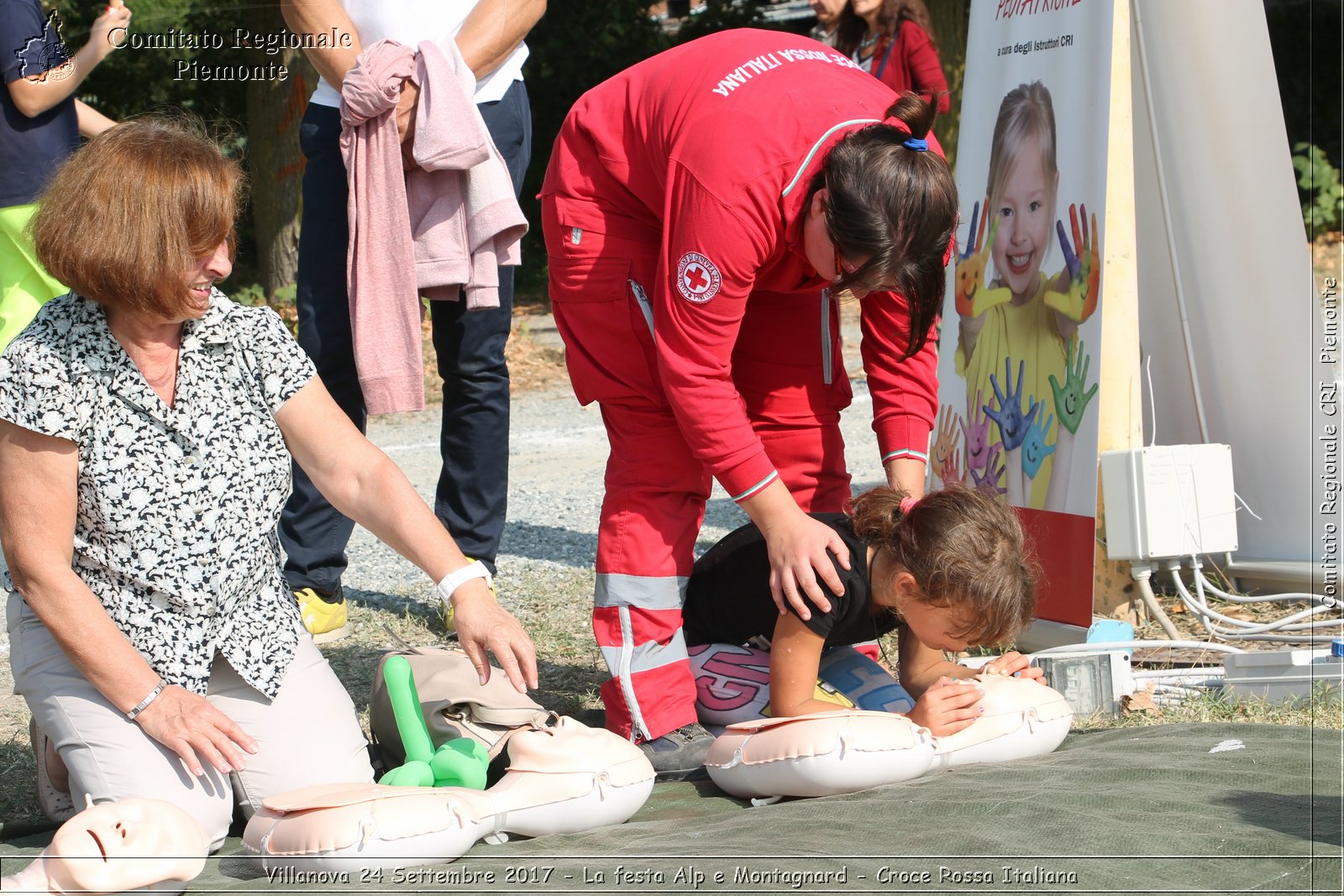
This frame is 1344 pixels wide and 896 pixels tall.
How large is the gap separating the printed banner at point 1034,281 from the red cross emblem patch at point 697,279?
4.75 feet

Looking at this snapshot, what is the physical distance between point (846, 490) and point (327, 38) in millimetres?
1774

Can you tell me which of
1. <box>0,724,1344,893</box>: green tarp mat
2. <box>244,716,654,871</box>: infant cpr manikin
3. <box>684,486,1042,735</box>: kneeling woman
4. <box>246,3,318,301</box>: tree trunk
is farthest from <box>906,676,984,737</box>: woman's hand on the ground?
<box>246,3,318,301</box>: tree trunk

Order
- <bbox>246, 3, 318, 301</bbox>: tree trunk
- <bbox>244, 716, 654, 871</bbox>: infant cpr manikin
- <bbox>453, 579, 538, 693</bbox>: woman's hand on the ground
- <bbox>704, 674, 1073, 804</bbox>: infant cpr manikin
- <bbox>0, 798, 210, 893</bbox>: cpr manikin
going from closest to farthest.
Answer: <bbox>0, 798, 210, 893</bbox>: cpr manikin → <bbox>244, 716, 654, 871</bbox>: infant cpr manikin → <bbox>453, 579, 538, 693</bbox>: woman's hand on the ground → <bbox>704, 674, 1073, 804</bbox>: infant cpr manikin → <bbox>246, 3, 318, 301</bbox>: tree trunk

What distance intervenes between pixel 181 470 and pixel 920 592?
129 centimetres

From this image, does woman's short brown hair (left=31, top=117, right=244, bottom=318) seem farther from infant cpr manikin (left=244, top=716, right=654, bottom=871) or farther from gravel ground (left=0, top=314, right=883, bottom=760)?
gravel ground (left=0, top=314, right=883, bottom=760)

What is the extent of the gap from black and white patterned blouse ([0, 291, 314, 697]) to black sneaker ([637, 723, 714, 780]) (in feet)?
2.34

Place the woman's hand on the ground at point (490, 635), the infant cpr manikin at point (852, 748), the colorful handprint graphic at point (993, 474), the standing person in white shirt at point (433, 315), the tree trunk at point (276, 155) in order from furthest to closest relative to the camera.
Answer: the tree trunk at point (276, 155), the colorful handprint graphic at point (993, 474), the standing person in white shirt at point (433, 315), the infant cpr manikin at point (852, 748), the woman's hand on the ground at point (490, 635)

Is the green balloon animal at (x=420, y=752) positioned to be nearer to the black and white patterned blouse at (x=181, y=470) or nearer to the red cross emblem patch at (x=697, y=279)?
the black and white patterned blouse at (x=181, y=470)

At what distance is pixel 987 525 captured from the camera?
2.42m

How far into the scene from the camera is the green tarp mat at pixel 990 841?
1850mm

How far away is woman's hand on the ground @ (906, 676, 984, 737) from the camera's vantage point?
2.48 metres

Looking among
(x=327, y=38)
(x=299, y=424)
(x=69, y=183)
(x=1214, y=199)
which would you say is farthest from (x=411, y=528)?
(x=1214, y=199)

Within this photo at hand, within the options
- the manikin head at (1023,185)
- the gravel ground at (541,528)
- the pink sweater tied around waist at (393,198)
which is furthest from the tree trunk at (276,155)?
the manikin head at (1023,185)

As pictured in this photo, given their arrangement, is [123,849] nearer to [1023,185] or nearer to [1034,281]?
[1034,281]
